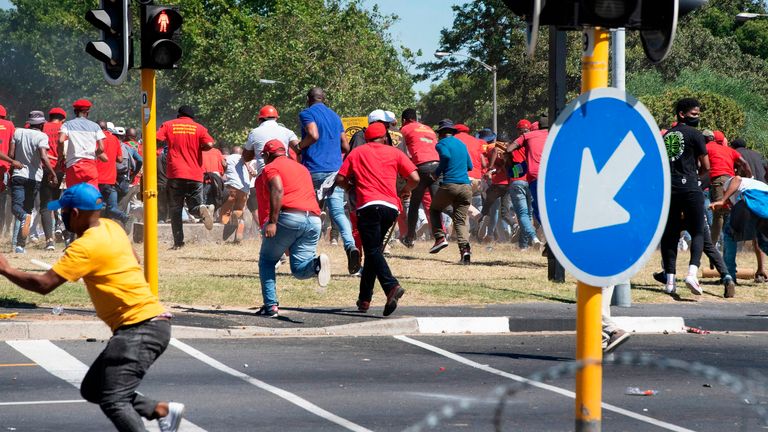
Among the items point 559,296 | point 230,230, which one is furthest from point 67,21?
point 559,296

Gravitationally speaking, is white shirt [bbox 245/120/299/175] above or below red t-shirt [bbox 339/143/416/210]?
above

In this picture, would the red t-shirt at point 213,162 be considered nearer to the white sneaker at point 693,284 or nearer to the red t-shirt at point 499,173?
the red t-shirt at point 499,173

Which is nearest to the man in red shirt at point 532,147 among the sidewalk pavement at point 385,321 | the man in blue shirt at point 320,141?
the man in blue shirt at point 320,141

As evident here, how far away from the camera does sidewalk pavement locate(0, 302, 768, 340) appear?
446 inches

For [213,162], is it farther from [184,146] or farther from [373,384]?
[373,384]

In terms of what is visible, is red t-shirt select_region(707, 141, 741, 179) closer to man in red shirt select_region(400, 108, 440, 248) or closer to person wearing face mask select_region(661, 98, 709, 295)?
man in red shirt select_region(400, 108, 440, 248)

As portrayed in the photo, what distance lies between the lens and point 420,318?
12391 millimetres

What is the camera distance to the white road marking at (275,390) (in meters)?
7.89

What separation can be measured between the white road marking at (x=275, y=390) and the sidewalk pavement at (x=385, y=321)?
0.73 m

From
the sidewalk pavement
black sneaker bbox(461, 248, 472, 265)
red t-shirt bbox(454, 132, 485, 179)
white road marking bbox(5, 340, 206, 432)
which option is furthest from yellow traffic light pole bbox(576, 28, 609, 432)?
red t-shirt bbox(454, 132, 485, 179)

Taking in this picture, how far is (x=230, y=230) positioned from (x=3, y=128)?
4.57 m

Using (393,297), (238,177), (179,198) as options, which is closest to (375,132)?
(393,297)

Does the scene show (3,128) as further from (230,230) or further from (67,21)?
(67,21)

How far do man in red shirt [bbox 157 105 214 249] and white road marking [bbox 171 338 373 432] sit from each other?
6996 millimetres
